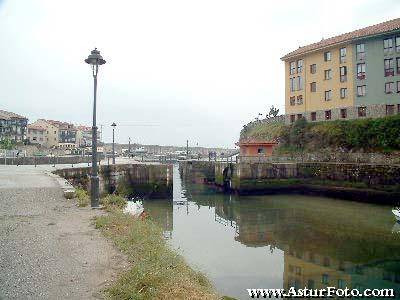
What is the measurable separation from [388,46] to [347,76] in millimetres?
5729

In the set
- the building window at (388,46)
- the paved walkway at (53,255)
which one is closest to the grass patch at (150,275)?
the paved walkway at (53,255)

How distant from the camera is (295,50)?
5338cm

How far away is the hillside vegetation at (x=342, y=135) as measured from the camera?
38.3 meters

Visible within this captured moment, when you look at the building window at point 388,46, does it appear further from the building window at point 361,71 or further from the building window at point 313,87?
the building window at point 313,87

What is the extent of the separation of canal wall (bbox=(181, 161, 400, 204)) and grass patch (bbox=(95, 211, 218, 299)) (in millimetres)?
27500

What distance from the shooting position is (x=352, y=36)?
44.9 meters

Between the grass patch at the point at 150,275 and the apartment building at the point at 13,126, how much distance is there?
99.7 m

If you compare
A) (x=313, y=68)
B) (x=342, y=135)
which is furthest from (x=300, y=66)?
(x=342, y=135)

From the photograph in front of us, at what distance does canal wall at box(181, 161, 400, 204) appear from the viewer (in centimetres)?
3148

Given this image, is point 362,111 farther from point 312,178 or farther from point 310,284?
point 310,284

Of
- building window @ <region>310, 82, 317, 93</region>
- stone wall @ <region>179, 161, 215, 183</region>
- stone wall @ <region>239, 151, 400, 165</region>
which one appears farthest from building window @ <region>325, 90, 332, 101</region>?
stone wall @ <region>179, 161, 215, 183</region>

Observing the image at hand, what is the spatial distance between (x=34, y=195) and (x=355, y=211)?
2193 centimetres

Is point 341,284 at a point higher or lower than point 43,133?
lower

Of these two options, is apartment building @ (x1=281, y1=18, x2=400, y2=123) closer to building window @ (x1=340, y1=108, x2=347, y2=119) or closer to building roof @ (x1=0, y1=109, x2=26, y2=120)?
building window @ (x1=340, y1=108, x2=347, y2=119)
